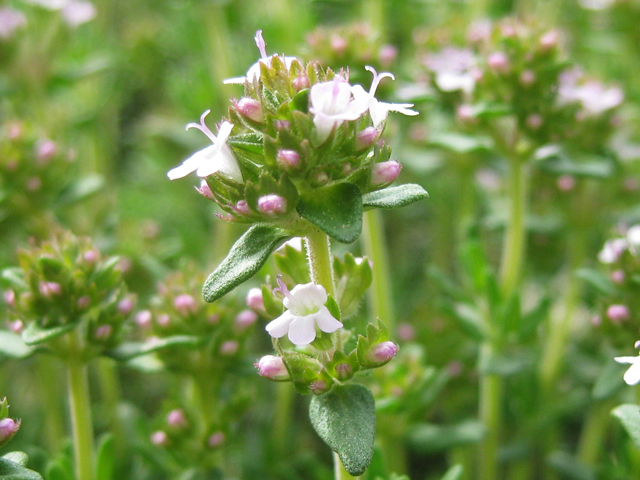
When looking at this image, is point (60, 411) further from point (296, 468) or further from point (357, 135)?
point (357, 135)

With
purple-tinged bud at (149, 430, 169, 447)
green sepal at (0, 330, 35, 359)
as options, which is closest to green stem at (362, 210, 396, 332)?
purple-tinged bud at (149, 430, 169, 447)

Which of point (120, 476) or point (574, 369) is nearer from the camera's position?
→ point (120, 476)

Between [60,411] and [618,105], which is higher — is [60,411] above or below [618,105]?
below

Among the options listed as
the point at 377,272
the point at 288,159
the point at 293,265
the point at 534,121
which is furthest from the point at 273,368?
the point at 534,121

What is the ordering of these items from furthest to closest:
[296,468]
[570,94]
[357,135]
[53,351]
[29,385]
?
[29,385] → [296,468] → [570,94] → [53,351] → [357,135]

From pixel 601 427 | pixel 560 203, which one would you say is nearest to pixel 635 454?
pixel 601 427

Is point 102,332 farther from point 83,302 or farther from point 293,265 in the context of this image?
point 293,265

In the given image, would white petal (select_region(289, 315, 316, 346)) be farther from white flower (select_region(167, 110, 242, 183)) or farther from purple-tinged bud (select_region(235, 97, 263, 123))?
purple-tinged bud (select_region(235, 97, 263, 123))
